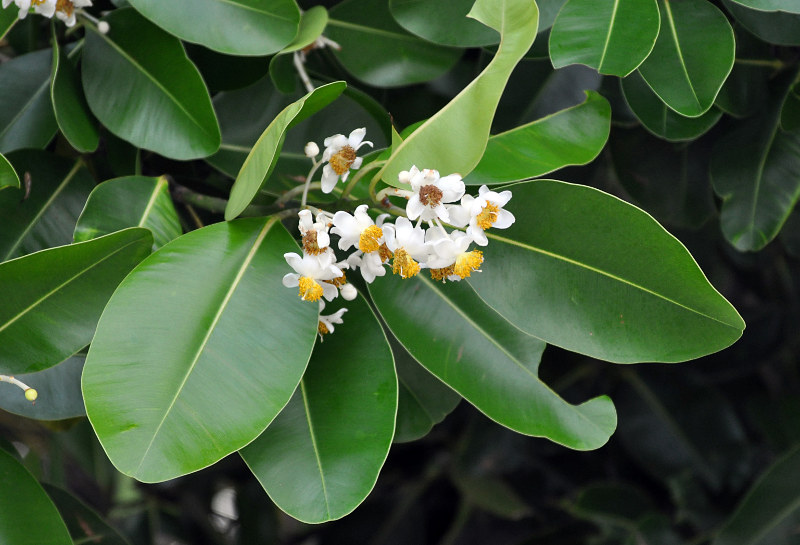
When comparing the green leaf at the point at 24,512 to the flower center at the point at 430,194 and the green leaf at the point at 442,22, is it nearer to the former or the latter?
the flower center at the point at 430,194

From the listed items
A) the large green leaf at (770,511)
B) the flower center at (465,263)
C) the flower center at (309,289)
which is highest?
the flower center at (465,263)

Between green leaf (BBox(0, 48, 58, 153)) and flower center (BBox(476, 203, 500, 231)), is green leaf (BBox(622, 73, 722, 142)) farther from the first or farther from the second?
green leaf (BBox(0, 48, 58, 153))

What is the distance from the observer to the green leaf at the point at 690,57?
0.86 metres

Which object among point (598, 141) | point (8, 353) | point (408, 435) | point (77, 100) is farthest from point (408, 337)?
point (77, 100)

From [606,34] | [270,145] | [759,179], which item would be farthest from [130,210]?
[759,179]

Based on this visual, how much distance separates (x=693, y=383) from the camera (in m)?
1.69

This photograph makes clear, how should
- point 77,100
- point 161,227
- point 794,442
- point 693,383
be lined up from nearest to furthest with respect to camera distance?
point 161,227, point 77,100, point 794,442, point 693,383

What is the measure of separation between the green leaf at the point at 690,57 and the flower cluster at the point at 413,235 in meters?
0.30

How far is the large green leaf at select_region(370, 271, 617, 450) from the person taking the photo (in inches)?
31.4

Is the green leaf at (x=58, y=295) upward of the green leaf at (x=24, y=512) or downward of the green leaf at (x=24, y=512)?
upward

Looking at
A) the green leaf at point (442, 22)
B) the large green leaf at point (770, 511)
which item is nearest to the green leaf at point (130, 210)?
the green leaf at point (442, 22)

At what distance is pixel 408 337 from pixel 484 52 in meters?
0.47

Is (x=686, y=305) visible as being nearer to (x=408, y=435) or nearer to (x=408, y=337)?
(x=408, y=337)

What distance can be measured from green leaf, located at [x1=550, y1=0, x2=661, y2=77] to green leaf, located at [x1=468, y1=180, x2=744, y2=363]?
151mm
